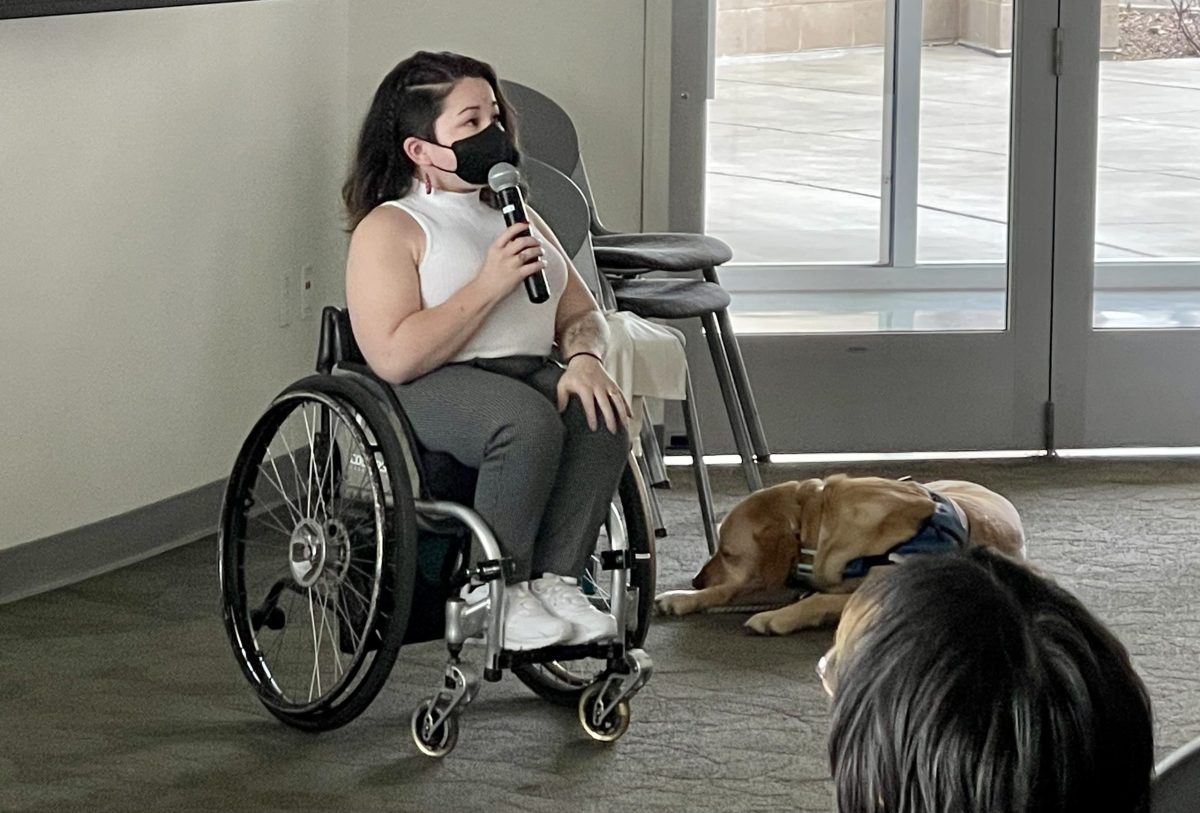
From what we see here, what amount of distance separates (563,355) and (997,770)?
195 cm

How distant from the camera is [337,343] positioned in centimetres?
263

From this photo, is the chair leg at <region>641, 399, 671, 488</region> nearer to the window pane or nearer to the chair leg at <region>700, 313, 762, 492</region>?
the chair leg at <region>700, 313, 762, 492</region>

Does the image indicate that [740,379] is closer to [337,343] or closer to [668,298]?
[668,298]

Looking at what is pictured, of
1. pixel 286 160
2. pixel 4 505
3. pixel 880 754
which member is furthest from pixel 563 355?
pixel 880 754

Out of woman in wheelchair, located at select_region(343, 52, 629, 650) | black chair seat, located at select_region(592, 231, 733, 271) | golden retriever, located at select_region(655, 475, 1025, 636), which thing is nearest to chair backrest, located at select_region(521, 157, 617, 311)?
black chair seat, located at select_region(592, 231, 733, 271)

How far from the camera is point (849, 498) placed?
126 inches

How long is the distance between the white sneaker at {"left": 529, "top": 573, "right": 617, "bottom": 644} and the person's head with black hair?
1661 mm

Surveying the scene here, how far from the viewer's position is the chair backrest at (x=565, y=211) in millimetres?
3449

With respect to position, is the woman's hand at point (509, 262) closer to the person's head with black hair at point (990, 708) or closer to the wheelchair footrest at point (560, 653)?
the wheelchair footrest at point (560, 653)

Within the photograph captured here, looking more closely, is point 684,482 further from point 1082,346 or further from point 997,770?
point 997,770

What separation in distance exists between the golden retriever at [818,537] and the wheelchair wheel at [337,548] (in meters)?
0.79

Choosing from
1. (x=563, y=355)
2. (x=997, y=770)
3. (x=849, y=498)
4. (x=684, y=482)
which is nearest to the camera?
(x=997, y=770)

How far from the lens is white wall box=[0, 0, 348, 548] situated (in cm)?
330

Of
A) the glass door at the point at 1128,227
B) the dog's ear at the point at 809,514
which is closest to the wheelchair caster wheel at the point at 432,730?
the dog's ear at the point at 809,514
